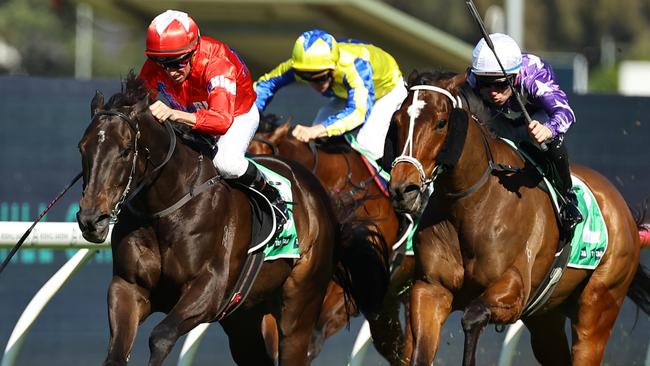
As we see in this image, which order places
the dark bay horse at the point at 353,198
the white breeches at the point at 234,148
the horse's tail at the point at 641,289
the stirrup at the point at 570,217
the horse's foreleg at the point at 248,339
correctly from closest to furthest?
the white breeches at the point at 234,148 → the stirrup at the point at 570,217 → the horse's foreleg at the point at 248,339 → the dark bay horse at the point at 353,198 → the horse's tail at the point at 641,289

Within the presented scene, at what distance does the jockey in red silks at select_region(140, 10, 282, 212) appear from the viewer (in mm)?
5117

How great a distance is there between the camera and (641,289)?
6664mm

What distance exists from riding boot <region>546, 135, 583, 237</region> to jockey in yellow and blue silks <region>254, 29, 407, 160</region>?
1234mm

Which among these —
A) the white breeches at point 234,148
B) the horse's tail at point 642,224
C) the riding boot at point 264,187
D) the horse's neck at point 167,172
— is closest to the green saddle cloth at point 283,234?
the riding boot at point 264,187

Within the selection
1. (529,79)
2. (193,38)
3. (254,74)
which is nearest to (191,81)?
(193,38)

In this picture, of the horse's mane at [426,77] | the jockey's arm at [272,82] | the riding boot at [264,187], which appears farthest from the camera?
the jockey's arm at [272,82]

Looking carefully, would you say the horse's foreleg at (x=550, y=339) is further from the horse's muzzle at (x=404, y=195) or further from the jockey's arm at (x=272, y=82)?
the jockey's arm at (x=272, y=82)

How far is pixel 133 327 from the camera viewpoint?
500 centimetres

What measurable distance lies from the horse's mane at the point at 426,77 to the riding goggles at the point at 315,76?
5.13 feet

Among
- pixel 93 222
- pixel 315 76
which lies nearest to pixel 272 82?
pixel 315 76

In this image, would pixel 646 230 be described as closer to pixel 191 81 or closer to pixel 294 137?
pixel 294 137

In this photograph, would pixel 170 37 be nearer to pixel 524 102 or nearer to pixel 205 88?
pixel 205 88

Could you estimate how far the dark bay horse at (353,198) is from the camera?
21.4ft

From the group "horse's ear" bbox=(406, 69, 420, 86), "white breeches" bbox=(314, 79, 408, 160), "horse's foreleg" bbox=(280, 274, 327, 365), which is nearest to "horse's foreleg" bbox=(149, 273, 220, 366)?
"horse's foreleg" bbox=(280, 274, 327, 365)
